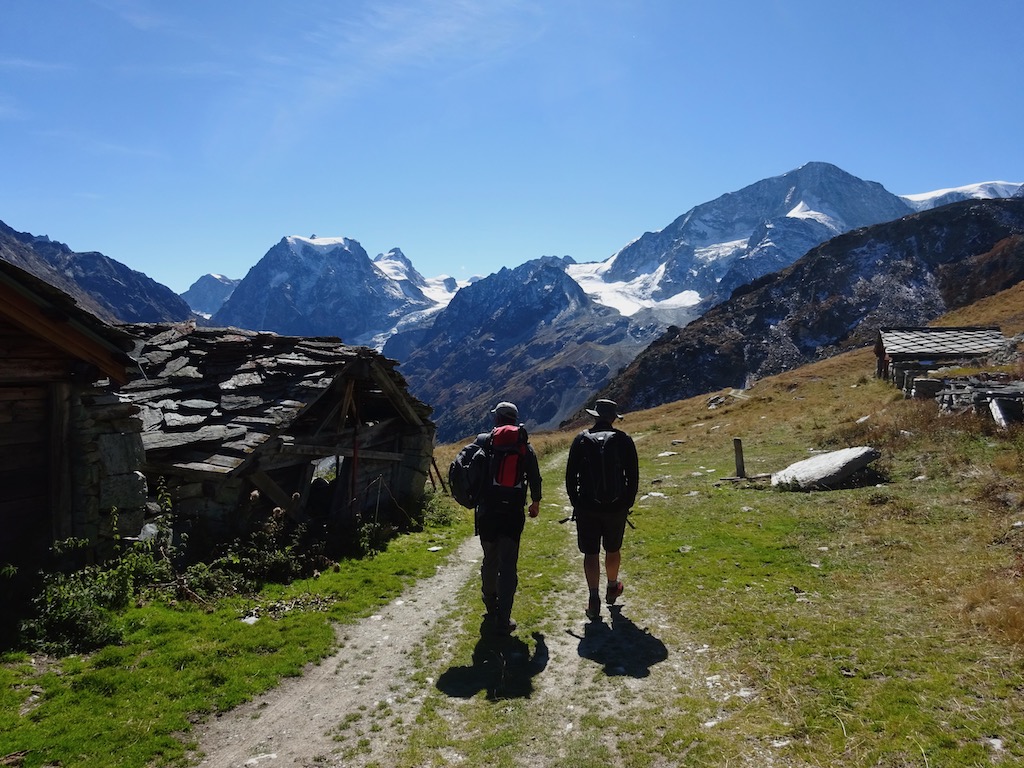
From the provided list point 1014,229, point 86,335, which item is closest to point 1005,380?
point 86,335

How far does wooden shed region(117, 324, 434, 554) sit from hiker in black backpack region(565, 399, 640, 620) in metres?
6.91

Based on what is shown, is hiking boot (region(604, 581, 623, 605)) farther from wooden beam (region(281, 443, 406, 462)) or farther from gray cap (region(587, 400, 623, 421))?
wooden beam (region(281, 443, 406, 462))

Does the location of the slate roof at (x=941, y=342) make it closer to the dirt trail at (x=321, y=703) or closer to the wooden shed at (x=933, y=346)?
A: the wooden shed at (x=933, y=346)

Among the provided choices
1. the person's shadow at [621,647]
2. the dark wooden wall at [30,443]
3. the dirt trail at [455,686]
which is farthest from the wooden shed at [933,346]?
the dark wooden wall at [30,443]

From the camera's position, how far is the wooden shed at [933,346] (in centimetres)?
3297

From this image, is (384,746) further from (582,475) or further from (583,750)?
(582,475)

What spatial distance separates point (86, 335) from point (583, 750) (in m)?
9.36

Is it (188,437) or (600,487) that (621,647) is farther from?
(188,437)

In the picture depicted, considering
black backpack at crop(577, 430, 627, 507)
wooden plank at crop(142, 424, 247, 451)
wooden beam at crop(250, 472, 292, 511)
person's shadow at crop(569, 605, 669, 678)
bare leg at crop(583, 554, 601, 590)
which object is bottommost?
person's shadow at crop(569, 605, 669, 678)

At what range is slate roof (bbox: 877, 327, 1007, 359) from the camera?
112 feet

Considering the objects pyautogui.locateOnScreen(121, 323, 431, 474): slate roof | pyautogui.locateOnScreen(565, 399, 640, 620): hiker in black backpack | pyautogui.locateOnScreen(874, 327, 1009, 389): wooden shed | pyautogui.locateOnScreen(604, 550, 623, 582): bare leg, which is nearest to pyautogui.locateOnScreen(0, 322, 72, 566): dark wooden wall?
pyautogui.locateOnScreen(121, 323, 431, 474): slate roof

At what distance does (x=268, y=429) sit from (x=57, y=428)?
368 centimetres

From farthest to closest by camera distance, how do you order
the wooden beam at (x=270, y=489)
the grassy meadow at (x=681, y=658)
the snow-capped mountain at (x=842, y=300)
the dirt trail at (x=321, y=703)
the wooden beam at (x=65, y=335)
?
the snow-capped mountain at (x=842, y=300)
the wooden beam at (x=270, y=489)
the wooden beam at (x=65, y=335)
the dirt trail at (x=321, y=703)
the grassy meadow at (x=681, y=658)

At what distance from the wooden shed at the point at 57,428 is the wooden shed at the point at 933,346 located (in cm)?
3327
